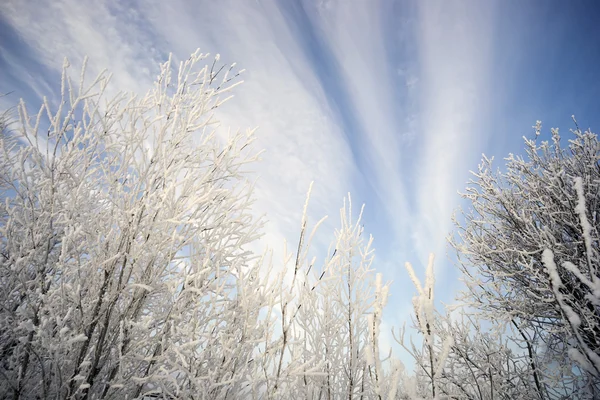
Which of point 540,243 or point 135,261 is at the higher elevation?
point 540,243

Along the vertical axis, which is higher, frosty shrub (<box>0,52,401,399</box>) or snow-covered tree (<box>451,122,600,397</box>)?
snow-covered tree (<box>451,122,600,397</box>)

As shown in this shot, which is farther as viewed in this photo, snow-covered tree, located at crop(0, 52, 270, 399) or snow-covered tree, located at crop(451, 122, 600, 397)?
snow-covered tree, located at crop(451, 122, 600, 397)

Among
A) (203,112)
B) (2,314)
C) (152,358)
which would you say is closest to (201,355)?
(152,358)

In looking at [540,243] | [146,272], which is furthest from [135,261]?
[540,243]

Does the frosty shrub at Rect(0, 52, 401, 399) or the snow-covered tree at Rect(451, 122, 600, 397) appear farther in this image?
the snow-covered tree at Rect(451, 122, 600, 397)

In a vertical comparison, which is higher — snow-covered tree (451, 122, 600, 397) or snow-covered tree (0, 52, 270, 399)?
snow-covered tree (451, 122, 600, 397)

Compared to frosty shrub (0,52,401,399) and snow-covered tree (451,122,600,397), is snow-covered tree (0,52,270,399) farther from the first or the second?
snow-covered tree (451,122,600,397)

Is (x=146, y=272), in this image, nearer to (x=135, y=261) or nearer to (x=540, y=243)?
(x=135, y=261)

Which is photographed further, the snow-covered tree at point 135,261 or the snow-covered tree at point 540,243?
the snow-covered tree at point 540,243

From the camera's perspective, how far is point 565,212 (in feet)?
16.9

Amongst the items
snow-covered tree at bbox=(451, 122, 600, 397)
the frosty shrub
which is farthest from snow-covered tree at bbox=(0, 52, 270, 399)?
snow-covered tree at bbox=(451, 122, 600, 397)

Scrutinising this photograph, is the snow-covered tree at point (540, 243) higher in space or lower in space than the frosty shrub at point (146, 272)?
higher

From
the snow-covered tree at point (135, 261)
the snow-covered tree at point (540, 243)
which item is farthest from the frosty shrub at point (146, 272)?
the snow-covered tree at point (540, 243)

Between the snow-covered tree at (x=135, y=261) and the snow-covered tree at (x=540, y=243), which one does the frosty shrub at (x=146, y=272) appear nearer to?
the snow-covered tree at (x=135, y=261)
